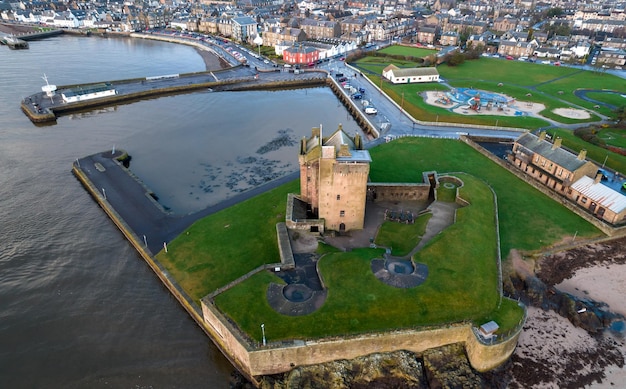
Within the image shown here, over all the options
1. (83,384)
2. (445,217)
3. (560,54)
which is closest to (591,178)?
(445,217)

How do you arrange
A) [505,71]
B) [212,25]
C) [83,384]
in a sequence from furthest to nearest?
[212,25]
[505,71]
[83,384]

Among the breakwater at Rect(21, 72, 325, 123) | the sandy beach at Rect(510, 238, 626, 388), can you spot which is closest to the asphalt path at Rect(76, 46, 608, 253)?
the breakwater at Rect(21, 72, 325, 123)

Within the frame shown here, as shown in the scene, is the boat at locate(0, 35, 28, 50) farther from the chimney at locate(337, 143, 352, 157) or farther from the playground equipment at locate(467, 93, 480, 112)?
the chimney at locate(337, 143, 352, 157)

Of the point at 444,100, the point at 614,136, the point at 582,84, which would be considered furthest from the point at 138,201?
the point at 582,84

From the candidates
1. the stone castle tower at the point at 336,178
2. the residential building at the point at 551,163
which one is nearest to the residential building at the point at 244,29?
the residential building at the point at 551,163

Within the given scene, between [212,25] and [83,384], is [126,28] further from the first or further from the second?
[83,384]

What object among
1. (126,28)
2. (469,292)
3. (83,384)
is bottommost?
(83,384)

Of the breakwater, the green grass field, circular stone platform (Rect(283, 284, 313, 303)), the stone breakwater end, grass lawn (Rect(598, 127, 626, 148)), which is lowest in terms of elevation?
the stone breakwater end

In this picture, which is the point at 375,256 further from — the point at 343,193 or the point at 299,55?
the point at 299,55

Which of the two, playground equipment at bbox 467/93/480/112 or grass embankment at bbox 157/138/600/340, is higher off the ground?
playground equipment at bbox 467/93/480/112
